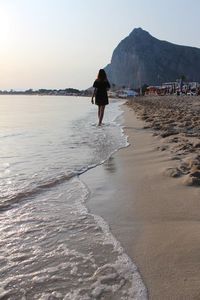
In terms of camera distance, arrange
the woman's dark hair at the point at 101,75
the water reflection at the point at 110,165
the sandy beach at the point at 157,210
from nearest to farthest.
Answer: the sandy beach at the point at 157,210
the water reflection at the point at 110,165
the woman's dark hair at the point at 101,75

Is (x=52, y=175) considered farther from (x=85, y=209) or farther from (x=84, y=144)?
(x=84, y=144)

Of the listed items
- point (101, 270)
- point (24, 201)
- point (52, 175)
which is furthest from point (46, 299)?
point (52, 175)

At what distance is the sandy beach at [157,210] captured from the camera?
2.46 m

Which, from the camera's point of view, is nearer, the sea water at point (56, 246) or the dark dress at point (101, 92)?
the sea water at point (56, 246)

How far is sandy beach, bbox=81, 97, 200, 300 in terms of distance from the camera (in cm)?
246

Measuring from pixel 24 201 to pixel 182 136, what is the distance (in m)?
5.12

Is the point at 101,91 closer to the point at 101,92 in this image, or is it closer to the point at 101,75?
the point at 101,92

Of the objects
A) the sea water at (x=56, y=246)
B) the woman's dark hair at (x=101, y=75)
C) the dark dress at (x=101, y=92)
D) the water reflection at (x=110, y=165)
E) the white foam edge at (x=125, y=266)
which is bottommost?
the water reflection at (x=110, y=165)

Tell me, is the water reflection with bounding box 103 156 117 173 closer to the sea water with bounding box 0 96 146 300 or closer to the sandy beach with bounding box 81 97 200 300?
the sandy beach with bounding box 81 97 200 300

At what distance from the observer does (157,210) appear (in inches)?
148

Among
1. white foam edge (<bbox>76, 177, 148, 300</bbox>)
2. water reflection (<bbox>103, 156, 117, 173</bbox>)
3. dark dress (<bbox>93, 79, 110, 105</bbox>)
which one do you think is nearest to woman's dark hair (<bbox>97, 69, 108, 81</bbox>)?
dark dress (<bbox>93, 79, 110, 105</bbox>)

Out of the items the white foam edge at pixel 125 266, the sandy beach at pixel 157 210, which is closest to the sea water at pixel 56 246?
the white foam edge at pixel 125 266

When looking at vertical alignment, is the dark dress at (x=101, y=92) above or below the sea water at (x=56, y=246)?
above

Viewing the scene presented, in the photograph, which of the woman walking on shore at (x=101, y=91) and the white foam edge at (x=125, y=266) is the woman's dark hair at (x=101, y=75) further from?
the white foam edge at (x=125, y=266)
